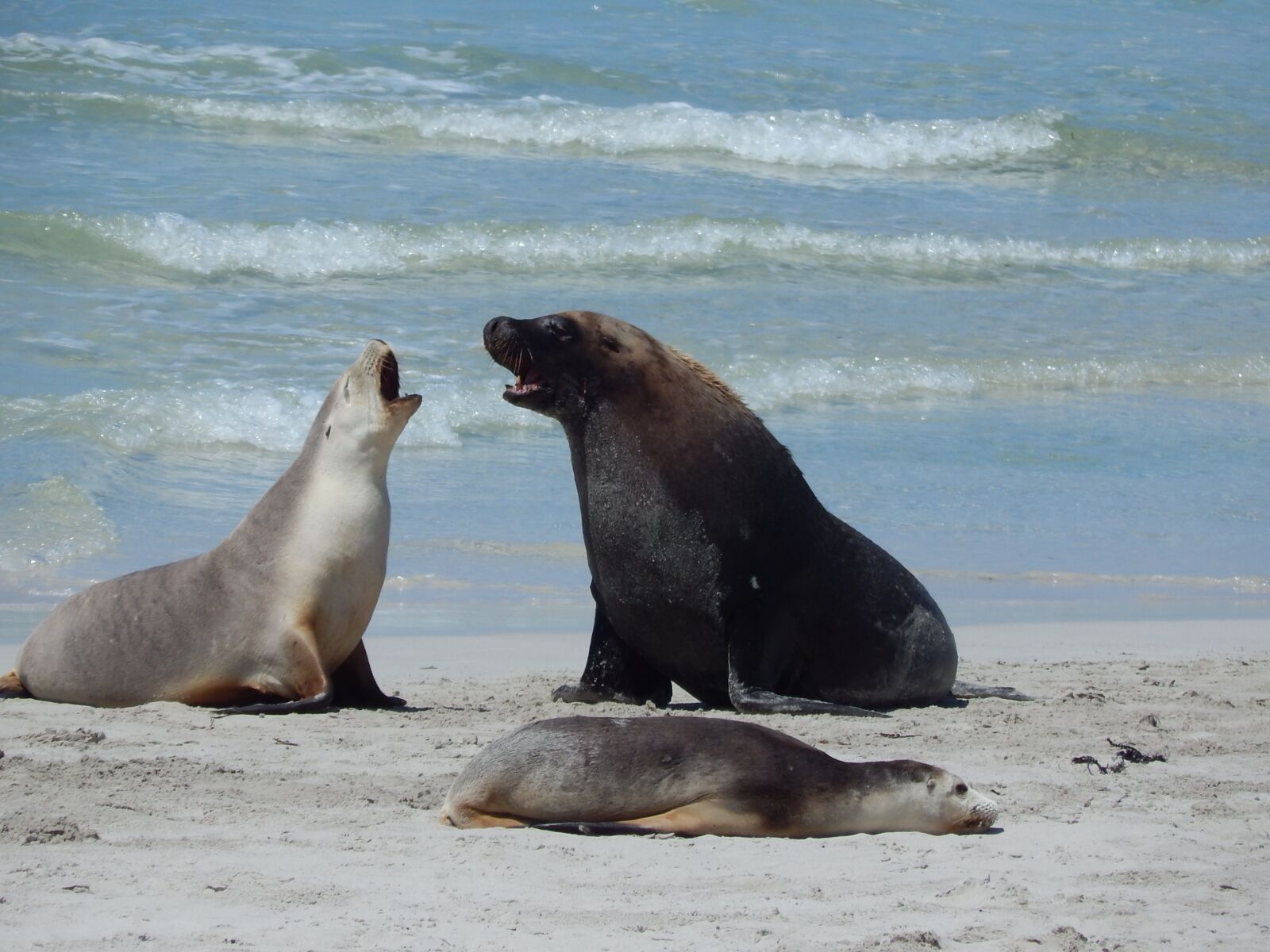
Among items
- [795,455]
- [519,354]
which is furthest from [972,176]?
[519,354]

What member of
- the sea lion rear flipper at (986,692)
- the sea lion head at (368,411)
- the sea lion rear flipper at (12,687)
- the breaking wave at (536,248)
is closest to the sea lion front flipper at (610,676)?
the sea lion head at (368,411)

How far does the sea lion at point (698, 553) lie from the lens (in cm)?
559

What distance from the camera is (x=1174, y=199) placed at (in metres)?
21.2

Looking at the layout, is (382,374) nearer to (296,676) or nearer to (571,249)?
(296,676)

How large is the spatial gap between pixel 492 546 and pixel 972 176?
48.6 ft

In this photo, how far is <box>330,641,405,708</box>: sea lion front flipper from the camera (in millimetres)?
5469

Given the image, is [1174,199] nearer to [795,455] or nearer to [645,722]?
[795,455]

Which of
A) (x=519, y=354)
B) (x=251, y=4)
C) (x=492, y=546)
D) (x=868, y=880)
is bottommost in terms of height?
(x=492, y=546)

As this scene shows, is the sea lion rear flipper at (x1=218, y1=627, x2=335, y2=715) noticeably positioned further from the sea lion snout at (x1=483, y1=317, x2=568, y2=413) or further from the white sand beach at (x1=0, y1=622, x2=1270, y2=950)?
the sea lion snout at (x1=483, y1=317, x2=568, y2=413)

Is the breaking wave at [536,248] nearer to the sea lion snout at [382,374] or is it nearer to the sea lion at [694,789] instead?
the sea lion snout at [382,374]

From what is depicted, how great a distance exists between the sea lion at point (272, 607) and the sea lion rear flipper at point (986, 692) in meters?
1.93

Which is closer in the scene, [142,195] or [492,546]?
[492,546]

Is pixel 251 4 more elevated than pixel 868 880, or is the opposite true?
pixel 251 4

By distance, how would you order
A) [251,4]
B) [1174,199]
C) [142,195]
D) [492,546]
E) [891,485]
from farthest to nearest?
[251,4]
[1174,199]
[142,195]
[891,485]
[492,546]
